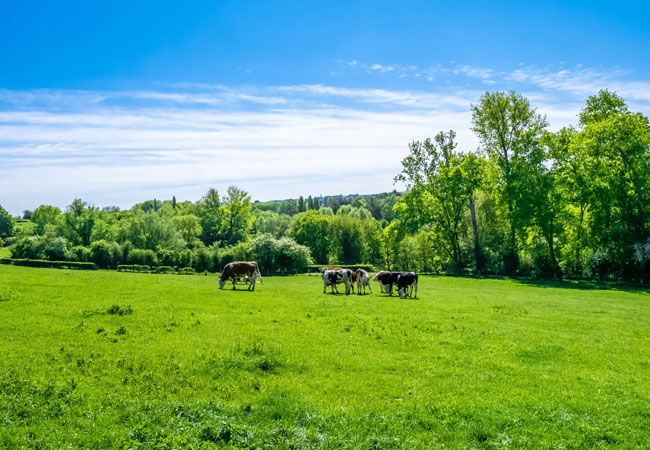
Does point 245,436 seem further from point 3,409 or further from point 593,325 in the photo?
point 593,325

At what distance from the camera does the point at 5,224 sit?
117125 millimetres

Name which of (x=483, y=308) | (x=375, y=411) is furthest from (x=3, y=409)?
(x=483, y=308)

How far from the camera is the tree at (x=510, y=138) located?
157 ft

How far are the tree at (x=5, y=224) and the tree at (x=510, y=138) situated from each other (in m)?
134

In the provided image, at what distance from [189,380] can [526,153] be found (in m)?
49.8

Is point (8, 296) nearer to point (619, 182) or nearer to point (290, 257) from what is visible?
point (290, 257)

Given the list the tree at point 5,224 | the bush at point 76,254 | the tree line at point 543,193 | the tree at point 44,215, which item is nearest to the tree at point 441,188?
the tree line at point 543,193

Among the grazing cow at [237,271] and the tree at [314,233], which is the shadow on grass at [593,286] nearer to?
the grazing cow at [237,271]

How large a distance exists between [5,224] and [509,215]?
139 metres

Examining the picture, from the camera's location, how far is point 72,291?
64.6ft

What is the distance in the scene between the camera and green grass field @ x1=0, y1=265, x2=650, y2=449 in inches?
274

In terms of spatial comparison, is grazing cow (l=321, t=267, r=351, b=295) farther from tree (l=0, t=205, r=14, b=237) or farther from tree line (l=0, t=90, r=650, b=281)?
tree (l=0, t=205, r=14, b=237)

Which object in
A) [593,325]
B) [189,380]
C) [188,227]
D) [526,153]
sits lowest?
[593,325]

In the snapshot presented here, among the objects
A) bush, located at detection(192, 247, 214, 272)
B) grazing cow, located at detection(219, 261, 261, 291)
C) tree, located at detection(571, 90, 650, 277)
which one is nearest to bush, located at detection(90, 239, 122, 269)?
bush, located at detection(192, 247, 214, 272)
